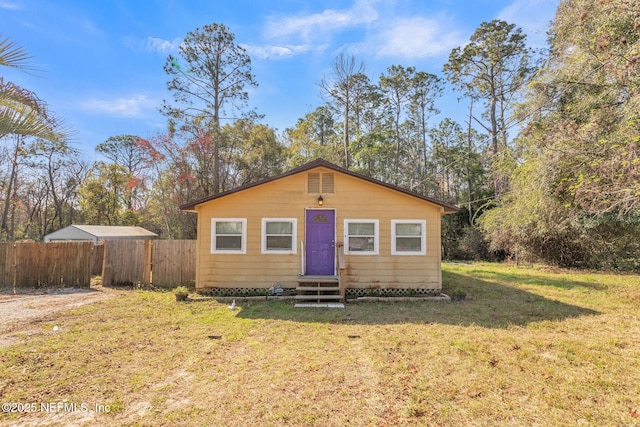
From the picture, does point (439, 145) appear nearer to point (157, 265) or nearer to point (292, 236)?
point (292, 236)

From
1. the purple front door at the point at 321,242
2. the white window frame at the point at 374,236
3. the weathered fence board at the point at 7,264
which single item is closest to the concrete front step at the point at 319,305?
the purple front door at the point at 321,242

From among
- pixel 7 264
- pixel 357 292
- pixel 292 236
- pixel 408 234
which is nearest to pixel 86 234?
pixel 7 264

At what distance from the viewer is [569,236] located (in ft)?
44.9

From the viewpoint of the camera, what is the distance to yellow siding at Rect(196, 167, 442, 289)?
8.52m

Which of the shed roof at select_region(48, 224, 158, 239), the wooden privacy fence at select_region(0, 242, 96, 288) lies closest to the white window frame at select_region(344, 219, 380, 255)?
the wooden privacy fence at select_region(0, 242, 96, 288)

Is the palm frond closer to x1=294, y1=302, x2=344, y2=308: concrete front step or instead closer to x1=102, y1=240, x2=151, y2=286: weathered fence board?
x1=294, y1=302, x2=344, y2=308: concrete front step

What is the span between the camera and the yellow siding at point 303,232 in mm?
8523

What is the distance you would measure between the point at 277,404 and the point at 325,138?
90.2 ft

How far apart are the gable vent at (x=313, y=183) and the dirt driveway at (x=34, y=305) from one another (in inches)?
241

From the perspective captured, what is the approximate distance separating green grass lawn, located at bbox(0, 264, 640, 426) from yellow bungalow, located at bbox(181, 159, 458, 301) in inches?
59.7

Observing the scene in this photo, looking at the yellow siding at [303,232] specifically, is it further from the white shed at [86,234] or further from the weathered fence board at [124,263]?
the white shed at [86,234]

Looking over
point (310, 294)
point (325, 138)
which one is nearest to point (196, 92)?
point (325, 138)

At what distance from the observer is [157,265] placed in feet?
32.5

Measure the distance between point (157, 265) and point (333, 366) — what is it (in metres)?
7.90
